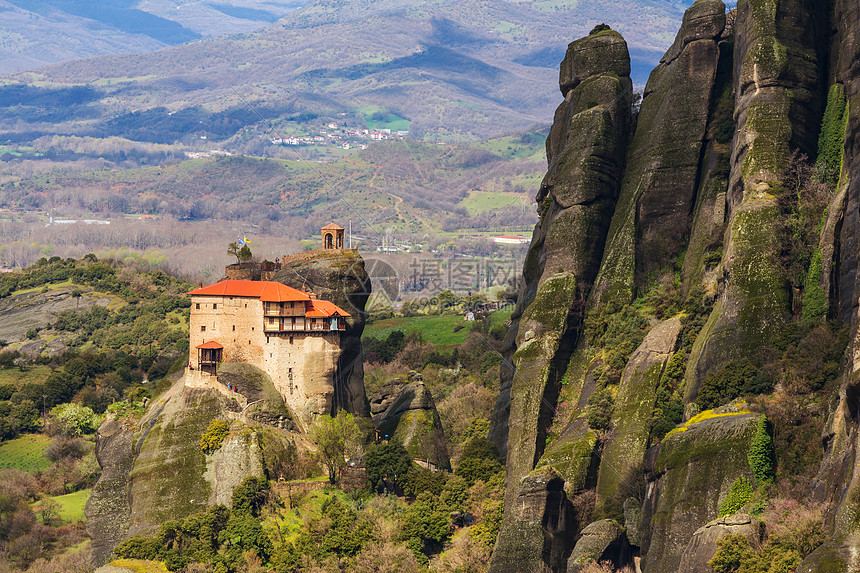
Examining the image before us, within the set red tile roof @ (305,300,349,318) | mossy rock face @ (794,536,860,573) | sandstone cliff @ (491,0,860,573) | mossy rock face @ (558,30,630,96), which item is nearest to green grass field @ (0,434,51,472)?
red tile roof @ (305,300,349,318)

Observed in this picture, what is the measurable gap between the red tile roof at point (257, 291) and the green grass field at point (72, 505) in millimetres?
30082

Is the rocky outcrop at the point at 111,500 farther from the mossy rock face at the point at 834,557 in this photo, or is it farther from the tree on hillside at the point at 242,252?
the mossy rock face at the point at 834,557

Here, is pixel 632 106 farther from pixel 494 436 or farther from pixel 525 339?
pixel 494 436

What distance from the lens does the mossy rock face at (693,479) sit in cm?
6444

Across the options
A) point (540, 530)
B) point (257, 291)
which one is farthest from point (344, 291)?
point (540, 530)

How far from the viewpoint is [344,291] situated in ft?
329

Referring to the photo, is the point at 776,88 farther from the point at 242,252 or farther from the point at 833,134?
the point at 242,252

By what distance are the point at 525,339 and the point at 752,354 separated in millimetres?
21540

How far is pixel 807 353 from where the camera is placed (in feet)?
222

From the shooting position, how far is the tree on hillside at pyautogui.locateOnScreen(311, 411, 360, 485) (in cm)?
9294

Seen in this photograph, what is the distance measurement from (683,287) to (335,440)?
2943 cm

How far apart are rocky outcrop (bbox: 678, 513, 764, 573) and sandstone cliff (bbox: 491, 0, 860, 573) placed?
0.11 meters

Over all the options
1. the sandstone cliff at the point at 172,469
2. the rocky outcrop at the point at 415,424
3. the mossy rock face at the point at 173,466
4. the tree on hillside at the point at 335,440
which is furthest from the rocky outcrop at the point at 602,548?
the mossy rock face at the point at 173,466

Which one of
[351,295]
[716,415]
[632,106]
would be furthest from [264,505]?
[632,106]
